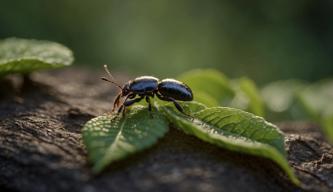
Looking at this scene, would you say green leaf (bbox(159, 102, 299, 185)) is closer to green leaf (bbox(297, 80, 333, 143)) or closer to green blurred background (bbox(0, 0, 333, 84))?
green leaf (bbox(297, 80, 333, 143))

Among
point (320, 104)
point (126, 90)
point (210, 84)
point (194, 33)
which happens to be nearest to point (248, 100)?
point (210, 84)

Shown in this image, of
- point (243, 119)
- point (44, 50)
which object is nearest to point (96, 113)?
point (44, 50)

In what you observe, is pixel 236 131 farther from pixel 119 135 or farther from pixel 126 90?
pixel 126 90

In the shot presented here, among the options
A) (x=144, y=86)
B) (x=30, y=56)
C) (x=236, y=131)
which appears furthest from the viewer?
(x=30, y=56)

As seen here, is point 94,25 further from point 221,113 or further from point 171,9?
point 221,113

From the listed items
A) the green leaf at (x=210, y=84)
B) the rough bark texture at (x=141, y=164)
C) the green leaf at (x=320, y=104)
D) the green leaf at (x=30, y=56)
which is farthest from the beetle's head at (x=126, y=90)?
the green leaf at (x=320, y=104)

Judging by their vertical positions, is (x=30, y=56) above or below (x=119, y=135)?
above

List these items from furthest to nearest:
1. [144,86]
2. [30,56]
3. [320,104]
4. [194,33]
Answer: [194,33]
[320,104]
[30,56]
[144,86]
